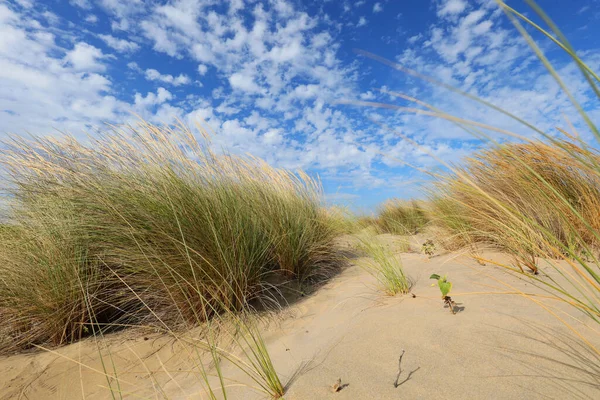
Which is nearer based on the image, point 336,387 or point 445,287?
point 336,387

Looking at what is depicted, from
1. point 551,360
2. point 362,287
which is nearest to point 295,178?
point 362,287

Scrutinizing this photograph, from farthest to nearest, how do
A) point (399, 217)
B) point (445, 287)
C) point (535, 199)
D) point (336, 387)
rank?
point (399, 217)
point (535, 199)
point (445, 287)
point (336, 387)

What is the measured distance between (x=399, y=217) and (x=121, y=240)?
635 centimetres

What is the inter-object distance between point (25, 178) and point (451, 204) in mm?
4691

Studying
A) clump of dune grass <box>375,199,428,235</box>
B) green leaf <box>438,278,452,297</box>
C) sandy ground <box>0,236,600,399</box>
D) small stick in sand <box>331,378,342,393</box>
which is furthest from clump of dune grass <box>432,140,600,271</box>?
clump of dune grass <box>375,199,428,235</box>

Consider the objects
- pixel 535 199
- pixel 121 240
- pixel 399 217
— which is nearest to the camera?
pixel 121 240

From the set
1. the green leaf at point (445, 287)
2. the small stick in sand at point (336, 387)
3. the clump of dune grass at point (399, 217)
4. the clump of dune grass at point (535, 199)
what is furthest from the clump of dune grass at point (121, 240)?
the clump of dune grass at point (399, 217)

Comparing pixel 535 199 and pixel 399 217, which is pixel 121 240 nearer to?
pixel 535 199

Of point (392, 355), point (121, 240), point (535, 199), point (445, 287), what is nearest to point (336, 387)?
point (392, 355)

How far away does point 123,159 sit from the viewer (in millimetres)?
2740

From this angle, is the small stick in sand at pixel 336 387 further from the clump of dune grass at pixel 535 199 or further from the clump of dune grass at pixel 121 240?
the clump of dune grass at pixel 535 199

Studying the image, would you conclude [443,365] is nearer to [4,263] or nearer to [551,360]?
[551,360]

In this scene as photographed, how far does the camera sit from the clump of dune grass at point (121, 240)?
225cm

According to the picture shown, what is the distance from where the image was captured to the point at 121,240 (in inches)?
92.6
